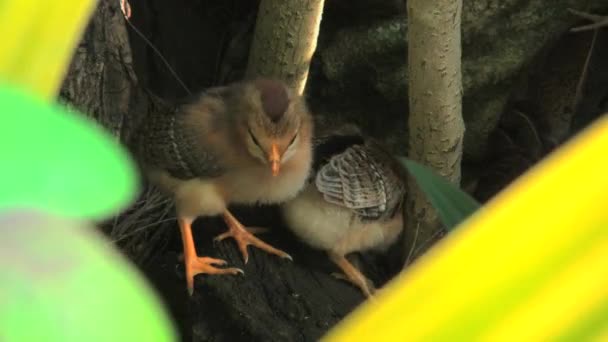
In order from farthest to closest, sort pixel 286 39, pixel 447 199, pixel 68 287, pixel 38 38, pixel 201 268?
1. pixel 286 39
2. pixel 201 268
3. pixel 447 199
4. pixel 38 38
5. pixel 68 287

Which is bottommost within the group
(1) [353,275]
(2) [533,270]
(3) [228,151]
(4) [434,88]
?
(1) [353,275]

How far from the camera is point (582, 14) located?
2.06 meters

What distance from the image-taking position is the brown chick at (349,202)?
186cm

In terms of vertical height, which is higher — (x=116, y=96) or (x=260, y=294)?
(x=116, y=96)

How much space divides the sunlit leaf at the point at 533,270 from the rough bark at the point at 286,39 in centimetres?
153

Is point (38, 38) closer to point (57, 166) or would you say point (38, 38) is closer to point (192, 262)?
point (57, 166)

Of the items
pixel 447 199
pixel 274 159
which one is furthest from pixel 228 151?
pixel 447 199

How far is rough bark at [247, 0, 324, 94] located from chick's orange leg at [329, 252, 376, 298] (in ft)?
1.30

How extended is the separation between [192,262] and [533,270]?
152 centimetres

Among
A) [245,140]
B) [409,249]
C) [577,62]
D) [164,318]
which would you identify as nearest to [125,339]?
[164,318]

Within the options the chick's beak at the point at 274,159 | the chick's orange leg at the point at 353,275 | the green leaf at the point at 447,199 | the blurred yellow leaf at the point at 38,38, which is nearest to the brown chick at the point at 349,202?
the chick's orange leg at the point at 353,275

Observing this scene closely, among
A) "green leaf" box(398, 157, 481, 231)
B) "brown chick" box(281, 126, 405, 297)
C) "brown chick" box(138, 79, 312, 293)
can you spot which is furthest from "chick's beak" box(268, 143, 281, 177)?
"green leaf" box(398, 157, 481, 231)

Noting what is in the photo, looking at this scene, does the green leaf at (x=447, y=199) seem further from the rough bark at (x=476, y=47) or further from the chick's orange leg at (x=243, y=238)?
the rough bark at (x=476, y=47)

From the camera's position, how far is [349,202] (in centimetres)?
186
